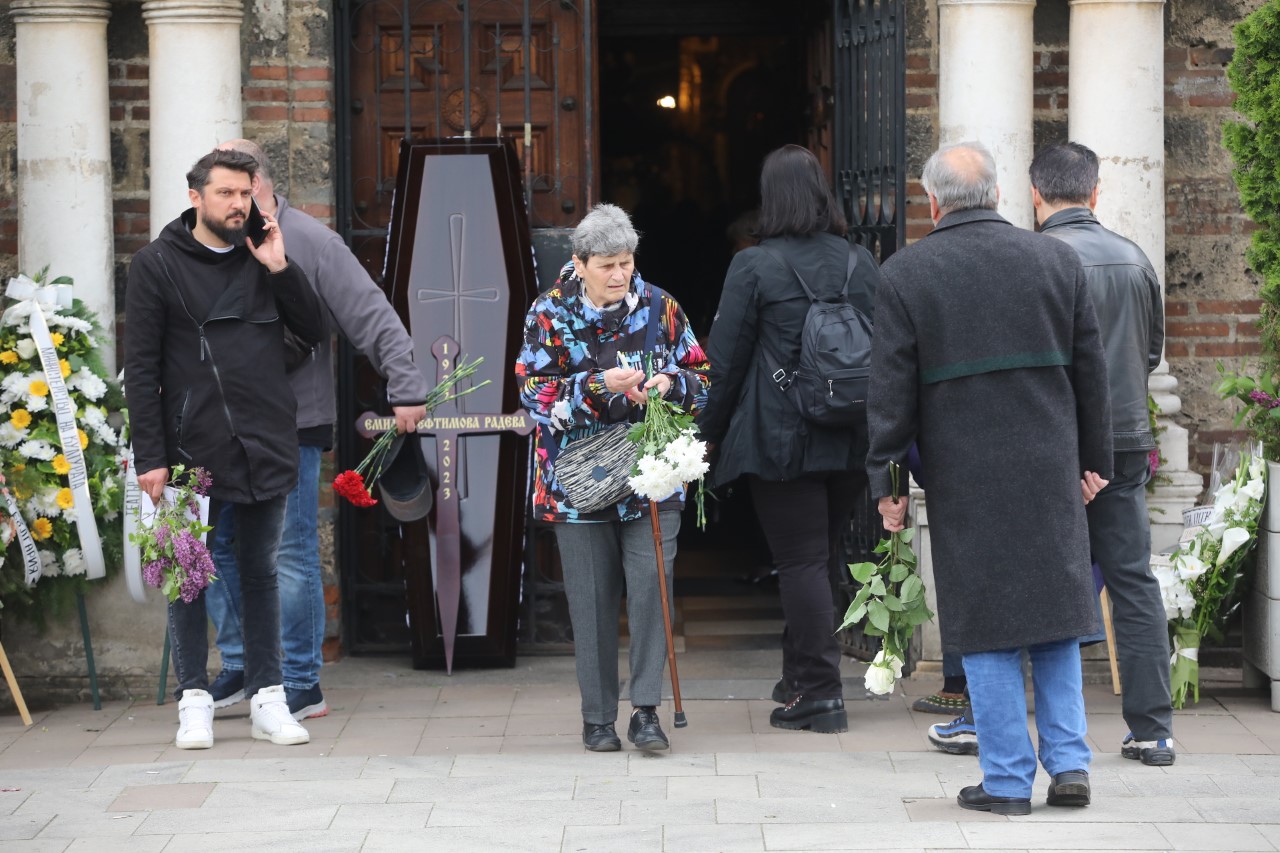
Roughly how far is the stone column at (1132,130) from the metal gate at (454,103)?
72.2 inches

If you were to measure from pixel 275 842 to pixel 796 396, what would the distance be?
2.02m

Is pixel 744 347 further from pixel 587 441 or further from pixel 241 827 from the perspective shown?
pixel 241 827

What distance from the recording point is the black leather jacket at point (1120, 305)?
16.3 feet

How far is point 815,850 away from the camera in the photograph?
13.7 ft

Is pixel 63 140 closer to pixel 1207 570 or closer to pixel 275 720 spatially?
pixel 275 720

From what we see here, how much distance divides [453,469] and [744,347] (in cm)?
156

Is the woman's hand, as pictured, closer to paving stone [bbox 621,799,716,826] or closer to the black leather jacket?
paving stone [bbox 621,799,716,826]

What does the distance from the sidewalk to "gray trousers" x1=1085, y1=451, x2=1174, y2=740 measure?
170 millimetres

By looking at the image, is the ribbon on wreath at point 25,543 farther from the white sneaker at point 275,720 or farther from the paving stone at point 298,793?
the paving stone at point 298,793

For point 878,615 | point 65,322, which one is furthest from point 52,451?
point 878,615

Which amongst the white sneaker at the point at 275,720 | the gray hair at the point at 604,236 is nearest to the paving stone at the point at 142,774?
the white sneaker at the point at 275,720

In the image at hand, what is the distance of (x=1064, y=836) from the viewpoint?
422cm

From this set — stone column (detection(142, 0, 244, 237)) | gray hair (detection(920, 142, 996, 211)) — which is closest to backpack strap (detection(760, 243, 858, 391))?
gray hair (detection(920, 142, 996, 211))

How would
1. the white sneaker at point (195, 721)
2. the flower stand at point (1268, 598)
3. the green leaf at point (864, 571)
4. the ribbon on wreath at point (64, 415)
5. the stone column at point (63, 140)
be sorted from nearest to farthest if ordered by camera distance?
the green leaf at point (864, 571) < the white sneaker at point (195, 721) < the flower stand at point (1268, 598) < the ribbon on wreath at point (64, 415) < the stone column at point (63, 140)
